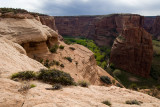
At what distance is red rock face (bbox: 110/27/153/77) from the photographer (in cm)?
3556

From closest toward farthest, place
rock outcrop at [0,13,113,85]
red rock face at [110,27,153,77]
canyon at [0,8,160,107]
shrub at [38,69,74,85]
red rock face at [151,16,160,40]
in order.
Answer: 1. canyon at [0,8,160,107]
2. shrub at [38,69,74,85]
3. rock outcrop at [0,13,113,85]
4. red rock face at [110,27,153,77]
5. red rock face at [151,16,160,40]

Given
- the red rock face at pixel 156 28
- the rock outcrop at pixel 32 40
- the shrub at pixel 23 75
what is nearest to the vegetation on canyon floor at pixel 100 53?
the rock outcrop at pixel 32 40

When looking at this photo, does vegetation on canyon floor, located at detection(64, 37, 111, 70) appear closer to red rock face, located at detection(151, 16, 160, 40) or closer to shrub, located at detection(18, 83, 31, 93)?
shrub, located at detection(18, 83, 31, 93)

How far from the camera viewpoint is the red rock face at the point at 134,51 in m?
35.6

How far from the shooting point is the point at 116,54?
4094cm

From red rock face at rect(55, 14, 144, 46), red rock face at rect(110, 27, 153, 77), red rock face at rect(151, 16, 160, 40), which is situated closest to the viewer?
red rock face at rect(110, 27, 153, 77)

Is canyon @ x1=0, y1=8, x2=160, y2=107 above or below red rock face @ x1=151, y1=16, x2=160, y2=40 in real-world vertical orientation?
below

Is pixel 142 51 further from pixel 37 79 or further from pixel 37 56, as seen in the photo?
pixel 37 79

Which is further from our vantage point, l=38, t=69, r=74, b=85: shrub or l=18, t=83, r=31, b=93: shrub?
l=38, t=69, r=74, b=85: shrub

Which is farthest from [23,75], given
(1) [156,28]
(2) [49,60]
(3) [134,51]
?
(1) [156,28]

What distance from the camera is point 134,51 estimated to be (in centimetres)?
3791

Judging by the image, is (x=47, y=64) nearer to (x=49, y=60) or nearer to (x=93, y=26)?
(x=49, y=60)

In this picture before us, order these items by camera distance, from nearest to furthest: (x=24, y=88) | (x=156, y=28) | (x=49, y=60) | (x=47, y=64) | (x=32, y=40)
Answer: (x=24, y=88), (x=32, y=40), (x=47, y=64), (x=49, y=60), (x=156, y=28)

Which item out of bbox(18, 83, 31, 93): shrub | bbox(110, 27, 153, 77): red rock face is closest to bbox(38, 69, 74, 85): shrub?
bbox(18, 83, 31, 93): shrub
